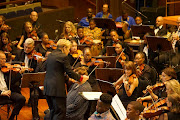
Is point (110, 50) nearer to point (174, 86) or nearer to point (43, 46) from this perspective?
→ point (43, 46)

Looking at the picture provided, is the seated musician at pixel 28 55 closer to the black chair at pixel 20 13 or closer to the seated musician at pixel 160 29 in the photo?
the seated musician at pixel 160 29

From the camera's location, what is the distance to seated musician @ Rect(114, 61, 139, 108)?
16.9 feet

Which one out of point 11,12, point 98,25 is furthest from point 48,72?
point 11,12

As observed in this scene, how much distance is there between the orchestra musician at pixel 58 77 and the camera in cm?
480

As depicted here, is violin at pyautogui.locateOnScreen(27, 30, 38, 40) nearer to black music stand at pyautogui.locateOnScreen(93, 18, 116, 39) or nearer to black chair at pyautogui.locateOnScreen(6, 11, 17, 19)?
black music stand at pyautogui.locateOnScreen(93, 18, 116, 39)

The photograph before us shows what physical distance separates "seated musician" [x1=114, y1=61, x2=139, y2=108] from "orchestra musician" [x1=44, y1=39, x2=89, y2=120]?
2.09 ft

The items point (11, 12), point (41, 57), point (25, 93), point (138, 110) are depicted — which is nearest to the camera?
point (138, 110)

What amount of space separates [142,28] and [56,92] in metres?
3.34

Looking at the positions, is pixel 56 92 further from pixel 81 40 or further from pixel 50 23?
pixel 50 23

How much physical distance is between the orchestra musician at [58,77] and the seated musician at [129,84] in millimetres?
638

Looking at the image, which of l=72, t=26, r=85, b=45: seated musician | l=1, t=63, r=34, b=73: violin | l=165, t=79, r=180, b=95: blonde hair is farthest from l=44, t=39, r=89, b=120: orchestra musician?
l=72, t=26, r=85, b=45: seated musician

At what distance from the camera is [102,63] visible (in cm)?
618

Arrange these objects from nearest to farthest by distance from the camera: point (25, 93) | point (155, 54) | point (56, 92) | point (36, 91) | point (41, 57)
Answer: point (56, 92) < point (36, 91) < point (41, 57) < point (25, 93) < point (155, 54)

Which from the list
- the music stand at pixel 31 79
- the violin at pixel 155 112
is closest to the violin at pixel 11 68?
the music stand at pixel 31 79
